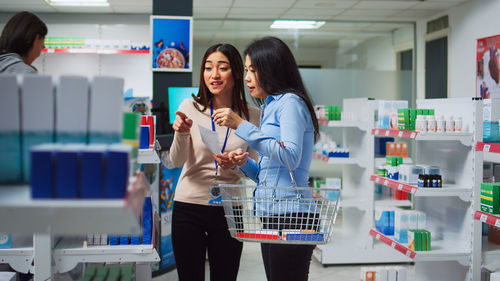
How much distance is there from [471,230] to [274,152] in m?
A: 2.27

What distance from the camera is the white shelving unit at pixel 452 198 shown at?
3.31 meters

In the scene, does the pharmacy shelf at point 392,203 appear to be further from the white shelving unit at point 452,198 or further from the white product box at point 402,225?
the white product box at point 402,225

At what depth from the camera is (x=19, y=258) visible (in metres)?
2.48

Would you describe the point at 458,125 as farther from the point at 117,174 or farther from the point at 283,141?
the point at 117,174

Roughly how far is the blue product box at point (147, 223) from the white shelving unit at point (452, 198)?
6.04ft

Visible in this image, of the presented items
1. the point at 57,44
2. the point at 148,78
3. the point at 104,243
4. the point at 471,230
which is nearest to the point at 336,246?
the point at 471,230

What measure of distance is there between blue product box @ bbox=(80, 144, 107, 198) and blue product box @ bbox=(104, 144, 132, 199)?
0.01m

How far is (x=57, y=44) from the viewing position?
815 cm

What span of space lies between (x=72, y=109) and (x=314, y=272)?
4.14 metres

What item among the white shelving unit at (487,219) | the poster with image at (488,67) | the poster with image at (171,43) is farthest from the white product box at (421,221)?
the poster with image at (488,67)

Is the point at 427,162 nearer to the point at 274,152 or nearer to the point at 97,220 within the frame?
the point at 274,152

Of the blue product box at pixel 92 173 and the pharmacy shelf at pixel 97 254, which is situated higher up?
the blue product box at pixel 92 173

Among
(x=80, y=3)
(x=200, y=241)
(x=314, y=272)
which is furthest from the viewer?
(x=80, y=3)

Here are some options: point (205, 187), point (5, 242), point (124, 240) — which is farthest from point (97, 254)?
point (205, 187)
